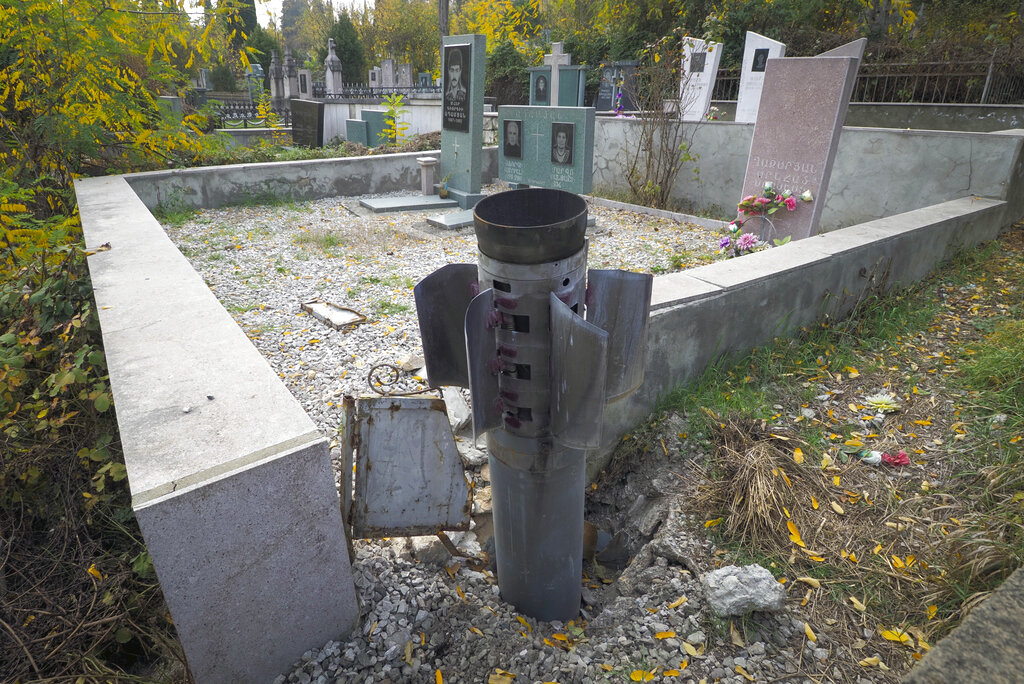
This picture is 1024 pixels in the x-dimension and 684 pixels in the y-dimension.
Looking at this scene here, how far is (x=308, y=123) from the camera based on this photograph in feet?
42.8

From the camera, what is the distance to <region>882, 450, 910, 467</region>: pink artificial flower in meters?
2.74

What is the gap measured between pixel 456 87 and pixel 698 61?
5.82 metres

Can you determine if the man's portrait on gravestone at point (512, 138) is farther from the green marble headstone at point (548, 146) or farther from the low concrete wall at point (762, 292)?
the low concrete wall at point (762, 292)

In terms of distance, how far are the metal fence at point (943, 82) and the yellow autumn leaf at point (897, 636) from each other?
14.7 meters

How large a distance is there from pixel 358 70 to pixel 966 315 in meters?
36.1

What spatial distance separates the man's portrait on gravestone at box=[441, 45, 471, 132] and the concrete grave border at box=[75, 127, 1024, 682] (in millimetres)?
5480

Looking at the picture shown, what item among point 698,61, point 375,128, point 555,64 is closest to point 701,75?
point 698,61

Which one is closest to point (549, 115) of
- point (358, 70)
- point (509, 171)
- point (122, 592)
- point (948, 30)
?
point (509, 171)

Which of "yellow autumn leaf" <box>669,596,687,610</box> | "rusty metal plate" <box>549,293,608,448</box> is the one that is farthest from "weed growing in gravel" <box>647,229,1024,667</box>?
"rusty metal plate" <box>549,293,608,448</box>

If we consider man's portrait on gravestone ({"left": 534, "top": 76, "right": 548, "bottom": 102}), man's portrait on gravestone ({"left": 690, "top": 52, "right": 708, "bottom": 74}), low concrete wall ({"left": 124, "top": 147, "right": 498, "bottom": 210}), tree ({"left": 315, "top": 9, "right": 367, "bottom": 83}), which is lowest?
low concrete wall ({"left": 124, "top": 147, "right": 498, "bottom": 210})

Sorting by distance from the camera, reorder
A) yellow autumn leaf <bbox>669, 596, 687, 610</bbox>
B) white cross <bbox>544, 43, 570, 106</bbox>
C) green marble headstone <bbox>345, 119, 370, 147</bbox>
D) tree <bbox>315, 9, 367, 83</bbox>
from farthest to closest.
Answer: tree <bbox>315, 9, 367, 83</bbox>, green marble headstone <bbox>345, 119, 370, 147</bbox>, white cross <bbox>544, 43, 570, 106</bbox>, yellow autumn leaf <bbox>669, 596, 687, 610</bbox>

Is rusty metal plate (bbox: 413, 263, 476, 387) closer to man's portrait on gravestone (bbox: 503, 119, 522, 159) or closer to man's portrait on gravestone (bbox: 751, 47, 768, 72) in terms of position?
man's portrait on gravestone (bbox: 503, 119, 522, 159)

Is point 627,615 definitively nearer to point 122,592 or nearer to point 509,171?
point 122,592

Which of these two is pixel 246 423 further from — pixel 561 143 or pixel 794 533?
pixel 561 143
